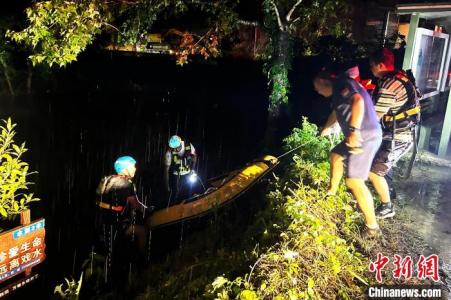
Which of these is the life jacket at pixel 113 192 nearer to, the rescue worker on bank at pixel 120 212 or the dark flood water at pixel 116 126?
the rescue worker on bank at pixel 120 212

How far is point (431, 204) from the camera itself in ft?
21.8

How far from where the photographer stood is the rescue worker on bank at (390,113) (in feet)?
17.1

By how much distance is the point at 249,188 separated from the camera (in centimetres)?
755

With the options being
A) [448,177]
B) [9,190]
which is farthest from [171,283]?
[448,177]

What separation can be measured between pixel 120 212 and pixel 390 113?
466cm

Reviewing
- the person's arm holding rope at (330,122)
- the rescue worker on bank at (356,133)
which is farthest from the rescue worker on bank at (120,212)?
the rescue worker on bank at (356,133)

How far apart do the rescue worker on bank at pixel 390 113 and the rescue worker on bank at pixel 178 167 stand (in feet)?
14.7

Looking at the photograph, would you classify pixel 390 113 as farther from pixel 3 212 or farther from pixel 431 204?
pixel 3 212

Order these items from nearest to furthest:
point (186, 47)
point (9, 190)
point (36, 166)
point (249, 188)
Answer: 1. point (9, 190)
2. point (249, 188)
3. point (186, 47)
4. point (36, 166)

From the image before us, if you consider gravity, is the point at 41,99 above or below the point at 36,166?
above

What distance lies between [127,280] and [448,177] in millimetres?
6989

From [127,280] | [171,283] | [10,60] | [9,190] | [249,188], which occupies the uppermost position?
[10,60]

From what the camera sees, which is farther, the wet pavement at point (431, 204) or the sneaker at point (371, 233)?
the wet pavement at point (431, 204)

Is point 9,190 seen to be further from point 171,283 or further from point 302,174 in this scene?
point 302,174
